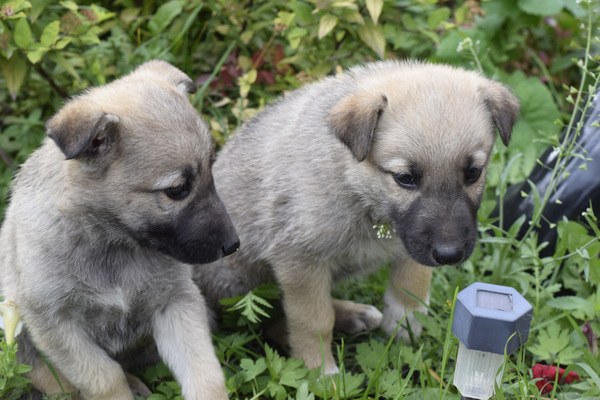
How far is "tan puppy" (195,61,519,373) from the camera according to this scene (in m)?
3.08

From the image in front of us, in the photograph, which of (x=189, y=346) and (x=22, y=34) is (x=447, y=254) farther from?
(x=22, y=34)

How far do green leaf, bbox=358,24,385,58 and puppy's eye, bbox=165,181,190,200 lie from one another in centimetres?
213

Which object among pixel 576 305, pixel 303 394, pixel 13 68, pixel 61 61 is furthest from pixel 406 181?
pixel 13 68

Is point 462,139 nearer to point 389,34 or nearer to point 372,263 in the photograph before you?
point 372,263

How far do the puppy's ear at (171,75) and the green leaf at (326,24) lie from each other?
1.31 m

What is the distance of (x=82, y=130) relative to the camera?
2.72 metres

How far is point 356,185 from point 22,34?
233cm

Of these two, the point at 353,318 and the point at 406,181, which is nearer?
the point at 406,181

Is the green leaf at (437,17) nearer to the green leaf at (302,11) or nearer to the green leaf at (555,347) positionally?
the green leaf at (302,11)

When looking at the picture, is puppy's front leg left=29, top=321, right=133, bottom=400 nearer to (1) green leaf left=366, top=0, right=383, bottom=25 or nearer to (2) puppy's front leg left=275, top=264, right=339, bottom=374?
(2) puppy's front leg left=275, top=264, right=339, bottom=374

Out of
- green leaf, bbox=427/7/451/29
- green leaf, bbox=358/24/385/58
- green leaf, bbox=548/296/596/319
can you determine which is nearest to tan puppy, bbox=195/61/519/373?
green leaf, bbox=548/296/596/319

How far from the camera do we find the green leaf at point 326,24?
178 inches

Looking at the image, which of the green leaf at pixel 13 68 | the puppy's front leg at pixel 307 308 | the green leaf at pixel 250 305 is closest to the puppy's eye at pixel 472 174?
the puppy's front leg at pixel 307 308

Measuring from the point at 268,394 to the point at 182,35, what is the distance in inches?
115
